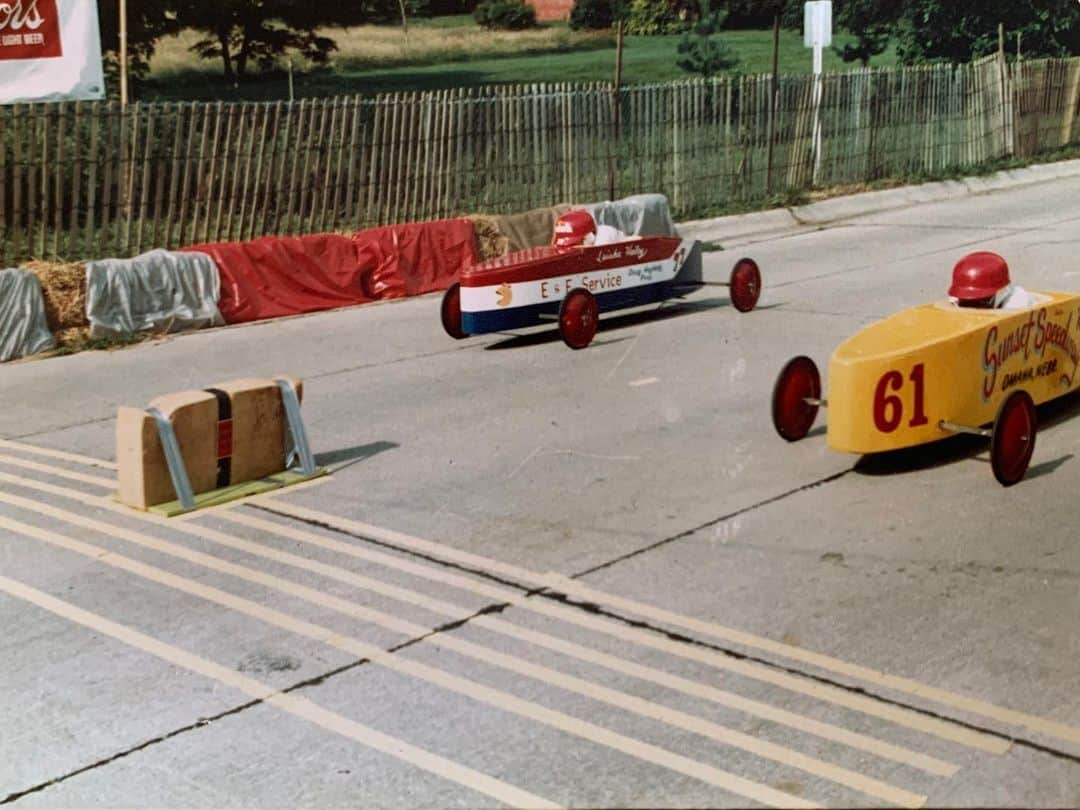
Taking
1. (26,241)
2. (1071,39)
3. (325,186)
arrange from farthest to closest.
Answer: (1071,39), (325,186), (26,241)

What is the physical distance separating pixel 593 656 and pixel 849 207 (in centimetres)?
2014

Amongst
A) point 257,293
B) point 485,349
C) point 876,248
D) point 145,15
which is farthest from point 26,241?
point 145,15

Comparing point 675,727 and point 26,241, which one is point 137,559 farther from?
point 26,241

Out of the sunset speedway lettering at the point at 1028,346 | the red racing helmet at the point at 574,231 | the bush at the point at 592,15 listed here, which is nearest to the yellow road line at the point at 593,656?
the sunset speedway lettering at the point at 1028,346

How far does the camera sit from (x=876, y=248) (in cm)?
2080

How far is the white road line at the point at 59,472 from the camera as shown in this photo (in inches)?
397

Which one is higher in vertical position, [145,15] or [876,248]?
[145,15]

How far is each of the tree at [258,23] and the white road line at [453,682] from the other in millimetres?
35705

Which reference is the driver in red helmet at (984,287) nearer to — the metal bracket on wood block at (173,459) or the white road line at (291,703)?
the metal bracket on wood block at (173,459)

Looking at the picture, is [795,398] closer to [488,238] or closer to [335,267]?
[335,267]

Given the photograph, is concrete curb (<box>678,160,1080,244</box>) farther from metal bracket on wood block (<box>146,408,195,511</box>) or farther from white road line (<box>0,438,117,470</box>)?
metal bracket on wood block (<box>146,408,195,511</box>)

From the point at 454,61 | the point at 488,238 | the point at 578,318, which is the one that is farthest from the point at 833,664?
the point at 454,61

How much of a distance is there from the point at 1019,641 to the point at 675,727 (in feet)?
5.87

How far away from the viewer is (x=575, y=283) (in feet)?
46.9
